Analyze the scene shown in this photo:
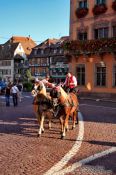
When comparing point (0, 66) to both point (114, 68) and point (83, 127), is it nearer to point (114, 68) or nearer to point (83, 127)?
point (114, 68)

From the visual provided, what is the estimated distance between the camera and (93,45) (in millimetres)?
37344

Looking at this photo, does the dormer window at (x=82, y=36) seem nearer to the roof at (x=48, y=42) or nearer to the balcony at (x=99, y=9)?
the balcony at (x=99, y=9)

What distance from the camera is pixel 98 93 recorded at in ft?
125

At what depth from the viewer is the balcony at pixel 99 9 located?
123ft

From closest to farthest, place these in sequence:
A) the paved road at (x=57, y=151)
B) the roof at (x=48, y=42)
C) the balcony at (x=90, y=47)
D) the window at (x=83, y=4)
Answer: the paved road at (x=57, y=151), the balcony at (x=90, y=47), the window at (x=83, y=4), the roof at (x=48, y=42)

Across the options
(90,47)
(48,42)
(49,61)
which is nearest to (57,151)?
(90,47)

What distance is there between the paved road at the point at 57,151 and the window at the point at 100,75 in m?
22.8

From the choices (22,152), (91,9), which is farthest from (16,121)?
(91,9)

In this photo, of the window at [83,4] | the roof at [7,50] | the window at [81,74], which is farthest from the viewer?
the roof at [7,50]

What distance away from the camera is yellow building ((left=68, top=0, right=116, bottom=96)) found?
3662 centimetres

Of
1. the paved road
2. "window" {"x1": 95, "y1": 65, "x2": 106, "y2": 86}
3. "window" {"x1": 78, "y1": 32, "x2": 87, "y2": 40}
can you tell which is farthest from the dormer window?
the paved road

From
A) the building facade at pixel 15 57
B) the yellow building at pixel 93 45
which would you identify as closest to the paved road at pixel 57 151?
the yellow building at pixel 93 45

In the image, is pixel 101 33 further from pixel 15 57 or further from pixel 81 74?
pixel 15 57

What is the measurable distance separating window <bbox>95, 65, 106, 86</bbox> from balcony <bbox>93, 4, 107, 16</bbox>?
18.1 ft
